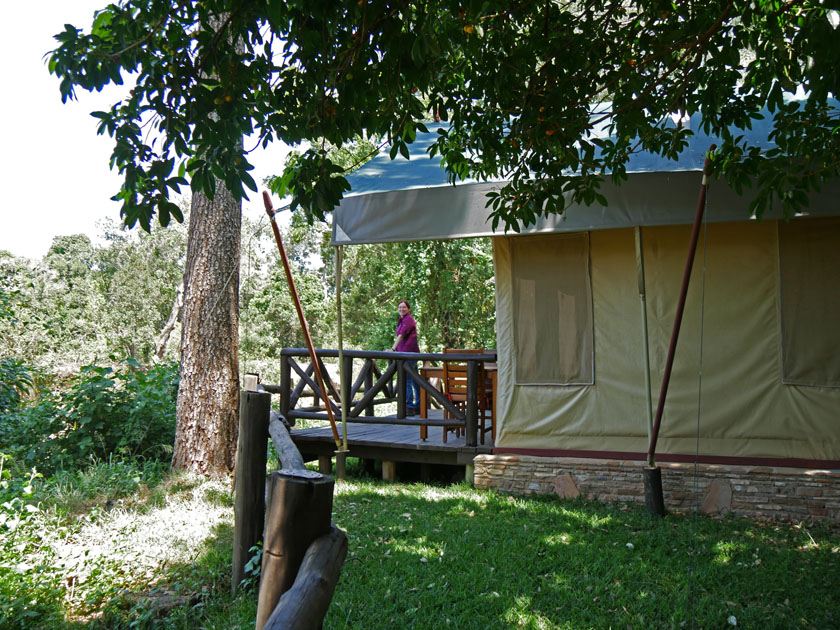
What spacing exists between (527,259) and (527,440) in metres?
1.86

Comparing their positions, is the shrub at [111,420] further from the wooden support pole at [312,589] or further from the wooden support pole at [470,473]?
the wooden support pole at [312,589]

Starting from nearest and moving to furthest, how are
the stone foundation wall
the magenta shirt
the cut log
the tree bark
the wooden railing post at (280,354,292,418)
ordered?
the cut log, the stone foundation wall, the wooden railing post at (280,354,292,418), the magenta shirt, the tree bark

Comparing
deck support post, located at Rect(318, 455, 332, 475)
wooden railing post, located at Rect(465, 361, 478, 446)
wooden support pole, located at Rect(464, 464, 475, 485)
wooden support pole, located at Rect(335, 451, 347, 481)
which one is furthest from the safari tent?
deck support post, located at Rect(318, 455, 332, 475)

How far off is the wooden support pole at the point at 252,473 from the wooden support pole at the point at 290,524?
1850 mm

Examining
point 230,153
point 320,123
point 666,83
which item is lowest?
point 230,153

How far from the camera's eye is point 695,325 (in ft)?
20.5

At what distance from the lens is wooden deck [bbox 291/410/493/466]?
7180 millimetres

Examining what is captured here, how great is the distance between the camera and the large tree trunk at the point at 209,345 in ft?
23.7

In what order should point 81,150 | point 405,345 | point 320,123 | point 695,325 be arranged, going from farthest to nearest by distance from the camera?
point 81,150
point 405,345
point 695,325
point 320,123

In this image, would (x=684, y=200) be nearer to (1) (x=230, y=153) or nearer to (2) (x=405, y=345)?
(1) (x=230, y=153)

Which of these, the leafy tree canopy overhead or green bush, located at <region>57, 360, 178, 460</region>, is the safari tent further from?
green bush, located at <region>57, 360, 178, 460</region>

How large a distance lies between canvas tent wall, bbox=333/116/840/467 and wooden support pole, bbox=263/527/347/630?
4.58 metres

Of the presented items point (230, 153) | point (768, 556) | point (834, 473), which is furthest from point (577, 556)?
point (230, 153)

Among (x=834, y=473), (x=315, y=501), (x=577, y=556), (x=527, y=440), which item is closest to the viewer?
(x=315, y=501)
